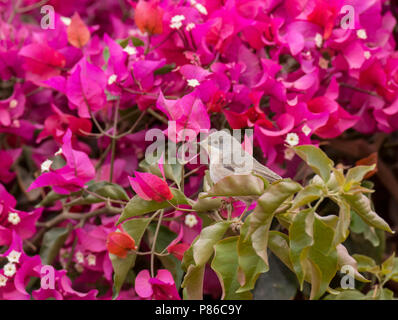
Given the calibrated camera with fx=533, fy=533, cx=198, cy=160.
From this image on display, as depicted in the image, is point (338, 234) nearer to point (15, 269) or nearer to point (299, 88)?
point (299, 88)

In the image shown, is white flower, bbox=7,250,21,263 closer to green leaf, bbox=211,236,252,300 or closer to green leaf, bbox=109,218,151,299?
green leaf, bbox=109,218,151,299

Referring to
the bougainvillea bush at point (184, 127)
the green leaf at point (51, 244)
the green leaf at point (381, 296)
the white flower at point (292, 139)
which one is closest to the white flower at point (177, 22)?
the bougainvillea bush at point (184, 127)

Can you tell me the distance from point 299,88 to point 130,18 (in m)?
0.54

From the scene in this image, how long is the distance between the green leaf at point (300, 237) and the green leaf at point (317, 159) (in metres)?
0.05

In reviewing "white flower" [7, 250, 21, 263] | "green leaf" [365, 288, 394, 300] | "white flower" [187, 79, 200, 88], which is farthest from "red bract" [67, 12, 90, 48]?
"green leaf" [365, 288, 394, 300]

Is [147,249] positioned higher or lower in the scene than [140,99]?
lower

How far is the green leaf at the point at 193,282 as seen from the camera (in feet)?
1.89

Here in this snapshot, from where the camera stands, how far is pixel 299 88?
2.43ft

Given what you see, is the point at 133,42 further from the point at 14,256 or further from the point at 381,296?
the point at 381,296

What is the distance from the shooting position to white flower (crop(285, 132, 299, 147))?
0.70 meters

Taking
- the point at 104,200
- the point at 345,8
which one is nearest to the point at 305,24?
the point at 345,8

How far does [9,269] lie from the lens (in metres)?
0.72

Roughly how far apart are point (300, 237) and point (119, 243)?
224mm

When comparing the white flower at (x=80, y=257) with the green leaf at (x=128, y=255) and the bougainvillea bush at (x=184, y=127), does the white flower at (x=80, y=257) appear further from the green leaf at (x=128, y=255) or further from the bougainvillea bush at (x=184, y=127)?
the green leaf at (x=128, y=255)
